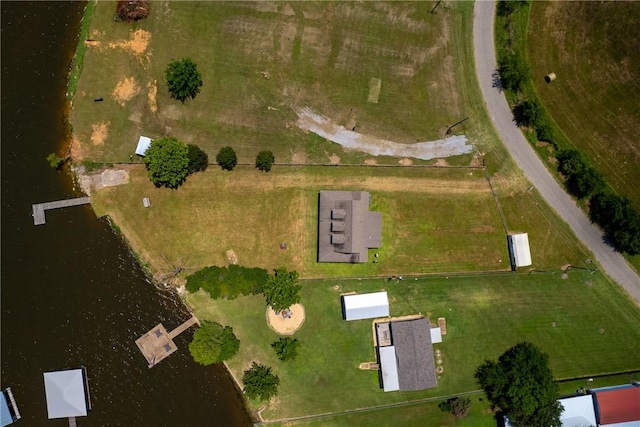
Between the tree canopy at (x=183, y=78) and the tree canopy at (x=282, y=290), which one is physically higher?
the tree canopy at (x=183, y=78)

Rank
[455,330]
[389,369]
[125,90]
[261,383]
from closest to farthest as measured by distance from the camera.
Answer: [261,383]
[389,369]
[455,330]
[125,90]

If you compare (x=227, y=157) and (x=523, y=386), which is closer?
(x=523, y=386)

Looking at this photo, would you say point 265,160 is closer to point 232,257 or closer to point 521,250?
point 232,257

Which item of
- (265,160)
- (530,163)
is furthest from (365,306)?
(530,163)

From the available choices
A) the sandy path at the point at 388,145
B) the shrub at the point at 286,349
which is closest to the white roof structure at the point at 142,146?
the sandy path at the point at 388,145

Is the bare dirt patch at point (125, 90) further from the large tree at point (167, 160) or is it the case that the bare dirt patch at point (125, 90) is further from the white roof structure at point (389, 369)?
the white roof structure at point (389, 369)

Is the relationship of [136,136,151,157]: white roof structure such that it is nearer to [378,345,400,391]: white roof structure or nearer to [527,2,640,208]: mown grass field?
[378,345,400,391]: white roof structure
